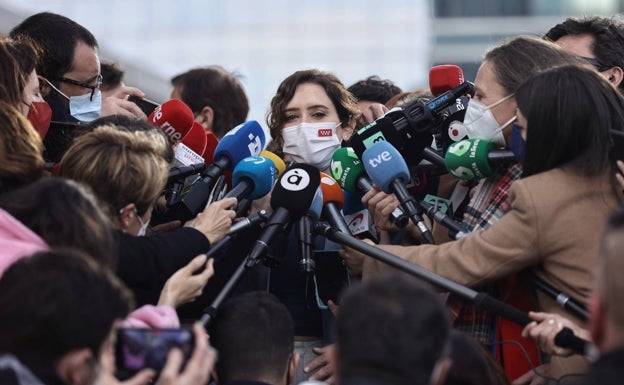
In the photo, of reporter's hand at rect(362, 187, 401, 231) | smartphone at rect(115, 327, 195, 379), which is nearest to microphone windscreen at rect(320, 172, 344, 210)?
reporter's hand at rect(362, 187, 401, 231)

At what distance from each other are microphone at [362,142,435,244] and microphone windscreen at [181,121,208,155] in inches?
39.4

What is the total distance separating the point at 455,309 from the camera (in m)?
5.78

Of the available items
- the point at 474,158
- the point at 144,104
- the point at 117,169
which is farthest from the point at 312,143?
the point at 117,169

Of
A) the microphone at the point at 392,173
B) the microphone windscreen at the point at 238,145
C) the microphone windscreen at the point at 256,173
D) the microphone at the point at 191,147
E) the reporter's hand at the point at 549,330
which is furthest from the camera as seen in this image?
the microphone at the point at 191,147

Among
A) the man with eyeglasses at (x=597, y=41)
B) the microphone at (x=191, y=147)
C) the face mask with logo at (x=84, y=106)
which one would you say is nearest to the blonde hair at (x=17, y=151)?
the microphone at (x=191, y=147)

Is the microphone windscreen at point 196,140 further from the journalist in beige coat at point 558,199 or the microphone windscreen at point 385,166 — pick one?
the journalist in beige coat at point 558,199

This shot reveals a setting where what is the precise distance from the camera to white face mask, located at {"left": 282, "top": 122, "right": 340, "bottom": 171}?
22.8 feet

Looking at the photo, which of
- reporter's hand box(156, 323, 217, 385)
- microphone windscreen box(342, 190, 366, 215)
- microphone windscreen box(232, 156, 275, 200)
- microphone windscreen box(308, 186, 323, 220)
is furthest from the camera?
microphone windscreen box(342, 190, 366, 215)

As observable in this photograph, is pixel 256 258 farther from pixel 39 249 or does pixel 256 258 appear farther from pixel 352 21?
pixel 352 21

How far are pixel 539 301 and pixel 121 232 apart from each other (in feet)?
5.02

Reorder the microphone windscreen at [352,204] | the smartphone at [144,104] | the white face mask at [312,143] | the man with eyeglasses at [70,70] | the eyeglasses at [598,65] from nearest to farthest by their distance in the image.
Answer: the microphone windscreen at [352,204]
the white face mask at [312,143]
the man with eyeglasses at [70,70]
the eyeglasses at [598,65]
the smartphone at [144,104]

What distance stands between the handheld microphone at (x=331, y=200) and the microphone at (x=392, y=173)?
273mm

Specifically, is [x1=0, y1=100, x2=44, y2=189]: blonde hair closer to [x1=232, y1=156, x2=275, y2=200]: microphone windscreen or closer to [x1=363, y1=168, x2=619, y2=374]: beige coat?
[x1=232, y1=156, x2=275, y2=200]: microphone windscreen

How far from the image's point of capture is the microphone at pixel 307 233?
5852 millimetres
